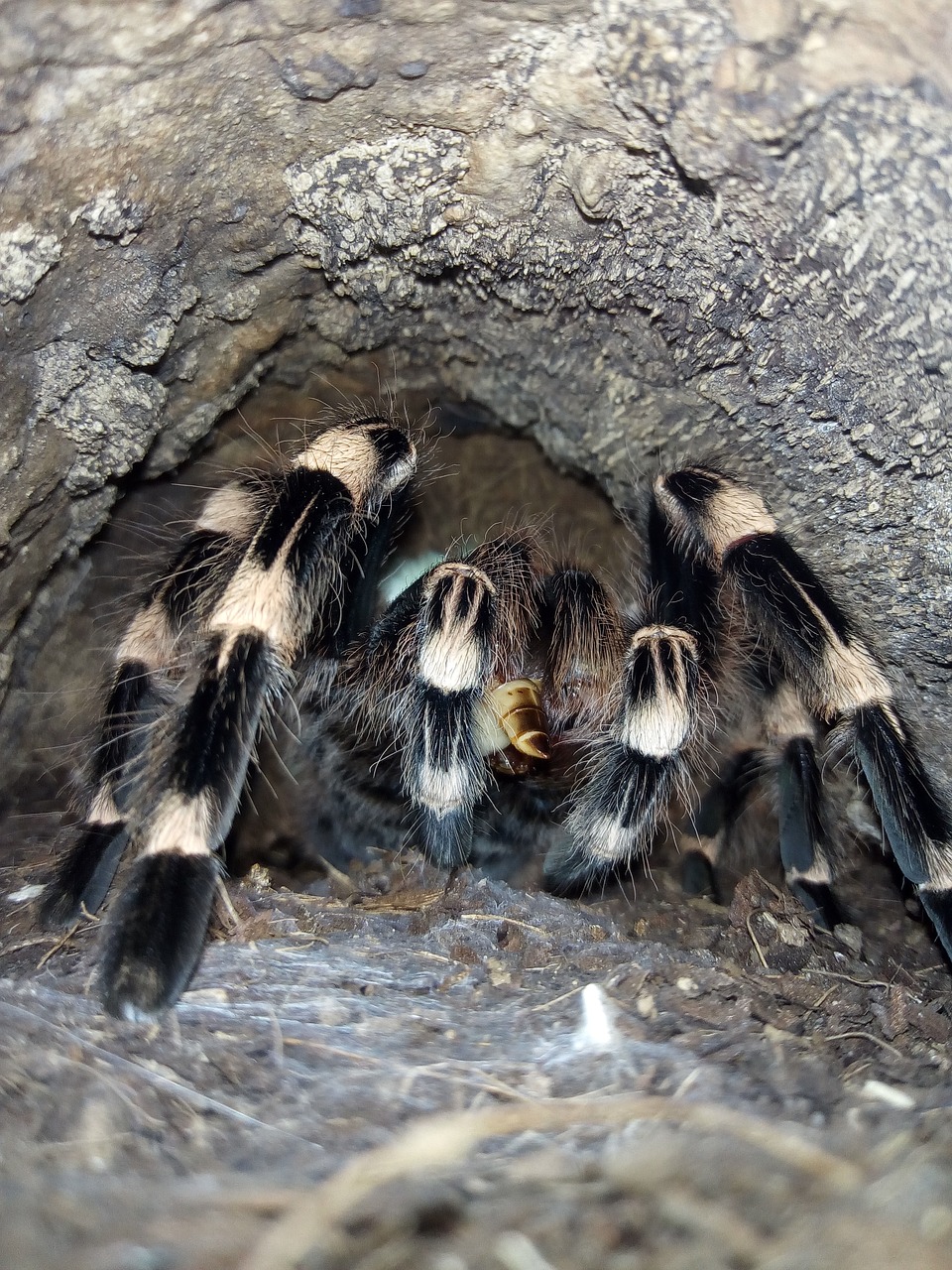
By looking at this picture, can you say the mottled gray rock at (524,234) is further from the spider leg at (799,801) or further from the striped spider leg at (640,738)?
the striped spider leg at (640,738)

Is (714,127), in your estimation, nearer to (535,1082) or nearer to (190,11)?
(190,11)

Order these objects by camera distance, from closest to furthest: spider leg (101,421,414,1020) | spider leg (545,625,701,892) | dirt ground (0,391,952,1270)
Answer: dirt ground (0,391,952,1270), spider leg (101,421,414,1020), spider leg (545,625,701,892)

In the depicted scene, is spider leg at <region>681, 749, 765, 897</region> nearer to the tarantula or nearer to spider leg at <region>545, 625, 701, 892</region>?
the tarantula

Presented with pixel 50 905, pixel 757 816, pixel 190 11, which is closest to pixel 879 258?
pixel 190 11

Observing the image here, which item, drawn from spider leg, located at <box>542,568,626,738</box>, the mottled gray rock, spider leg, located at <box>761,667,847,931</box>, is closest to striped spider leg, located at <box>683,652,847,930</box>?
spider leg, located at <box>761,667,847,931</box>

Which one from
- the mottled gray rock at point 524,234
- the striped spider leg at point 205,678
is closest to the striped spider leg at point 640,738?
the mottled gray rock at point 524,234

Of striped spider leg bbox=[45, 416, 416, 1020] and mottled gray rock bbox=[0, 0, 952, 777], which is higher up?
mottled gray rock bbox=[0, 0, 952, 777]

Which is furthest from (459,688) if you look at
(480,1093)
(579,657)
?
Result: (480,1093)
